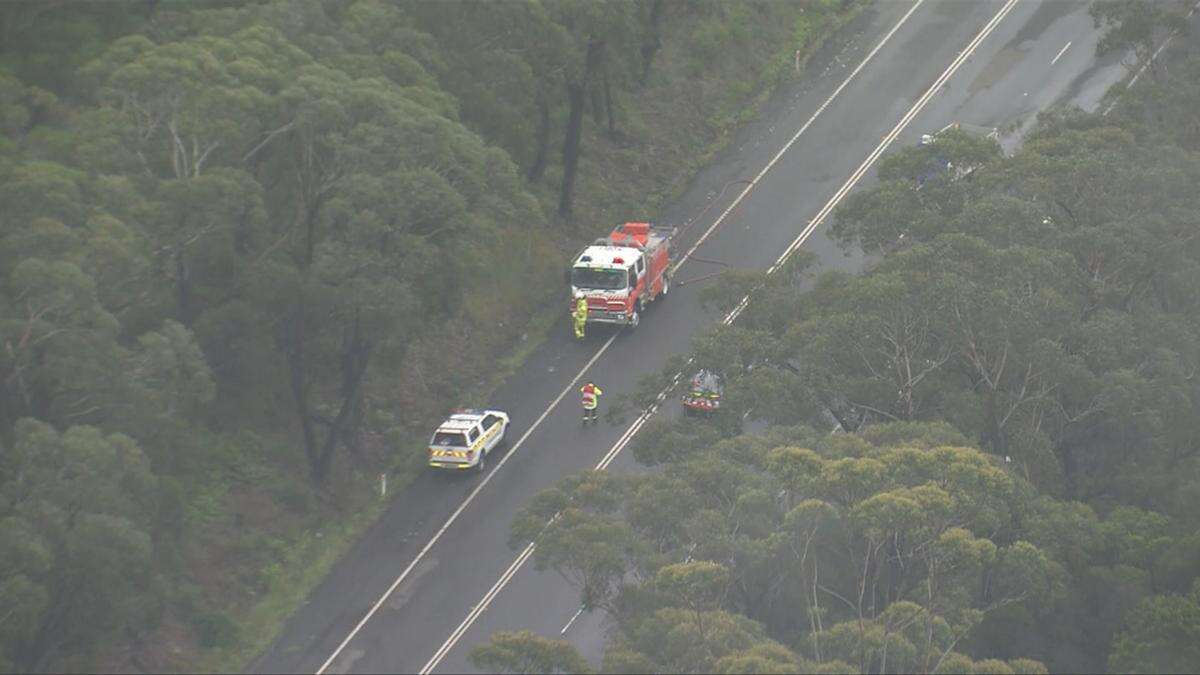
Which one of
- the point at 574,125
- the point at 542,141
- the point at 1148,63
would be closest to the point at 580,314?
the point at 542,141

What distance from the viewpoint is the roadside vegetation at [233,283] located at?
4706 centimetres

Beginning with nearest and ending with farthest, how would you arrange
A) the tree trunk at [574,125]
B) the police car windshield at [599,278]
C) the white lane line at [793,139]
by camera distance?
the police car windshield at [599,278] < the tree trunk at [574,125] < the white lane line at [793,139]

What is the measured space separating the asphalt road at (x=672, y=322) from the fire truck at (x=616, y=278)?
102cm

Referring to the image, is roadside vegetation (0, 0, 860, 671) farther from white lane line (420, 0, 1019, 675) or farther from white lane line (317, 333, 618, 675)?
white lane line (420, 0, 1019, 675)

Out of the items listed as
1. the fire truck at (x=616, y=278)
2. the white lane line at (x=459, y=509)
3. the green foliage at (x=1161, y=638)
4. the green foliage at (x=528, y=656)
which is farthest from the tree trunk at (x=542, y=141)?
the green foliage at (x=528, y=656)

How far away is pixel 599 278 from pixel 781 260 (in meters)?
7.43

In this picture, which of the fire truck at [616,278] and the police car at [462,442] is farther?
the fire truck at [616,278]

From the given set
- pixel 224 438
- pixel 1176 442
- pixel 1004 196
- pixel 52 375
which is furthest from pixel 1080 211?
pixel 52 375

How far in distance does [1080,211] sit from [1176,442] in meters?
8.29

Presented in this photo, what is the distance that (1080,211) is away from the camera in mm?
57531

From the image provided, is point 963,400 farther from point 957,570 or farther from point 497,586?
point 497,586

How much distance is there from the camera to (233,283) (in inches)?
2127

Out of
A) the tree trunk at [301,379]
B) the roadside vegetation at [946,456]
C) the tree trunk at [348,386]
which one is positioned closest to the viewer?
the roadside vegetation at [946,456]

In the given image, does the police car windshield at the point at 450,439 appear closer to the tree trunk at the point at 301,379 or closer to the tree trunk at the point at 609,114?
the tree trunk at the point at 301,379
